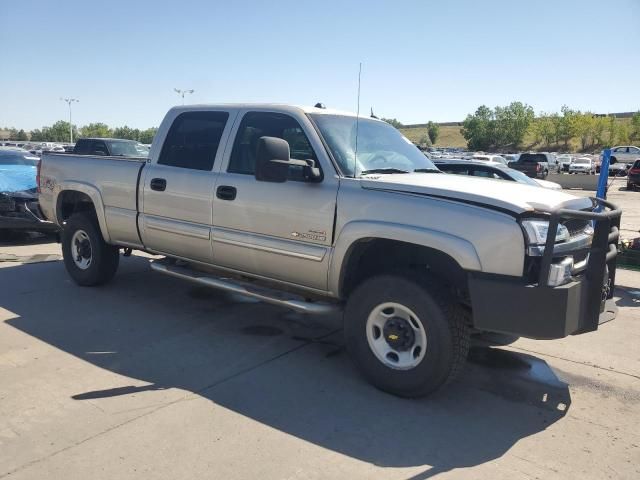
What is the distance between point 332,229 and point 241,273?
116 cm

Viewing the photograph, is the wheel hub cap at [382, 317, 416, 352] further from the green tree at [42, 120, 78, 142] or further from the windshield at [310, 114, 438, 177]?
the green tree at [42, 120, 78, 142]

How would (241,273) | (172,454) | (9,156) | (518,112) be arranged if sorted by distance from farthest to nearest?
(518,112) → (9,156) → (241,273) → (172,454)

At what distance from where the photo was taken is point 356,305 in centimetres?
398

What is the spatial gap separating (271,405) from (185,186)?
2341 millimetres

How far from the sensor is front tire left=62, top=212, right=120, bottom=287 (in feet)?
20.1

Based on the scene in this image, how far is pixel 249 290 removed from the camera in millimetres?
4648

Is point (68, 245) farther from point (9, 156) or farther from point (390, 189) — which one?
point (9, 156)

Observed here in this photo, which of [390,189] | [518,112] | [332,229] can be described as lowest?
[332,229]

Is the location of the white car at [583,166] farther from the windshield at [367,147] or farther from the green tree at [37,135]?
the green tree at [37,135]

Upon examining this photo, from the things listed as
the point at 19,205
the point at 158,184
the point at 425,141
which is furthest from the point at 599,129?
the point at 158,184

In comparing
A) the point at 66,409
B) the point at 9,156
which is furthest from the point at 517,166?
the point at 66,409

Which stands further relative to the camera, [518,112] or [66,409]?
[518,112]

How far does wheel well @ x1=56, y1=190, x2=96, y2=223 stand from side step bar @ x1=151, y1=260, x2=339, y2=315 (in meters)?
1.44

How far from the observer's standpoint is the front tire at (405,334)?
3.61 m
